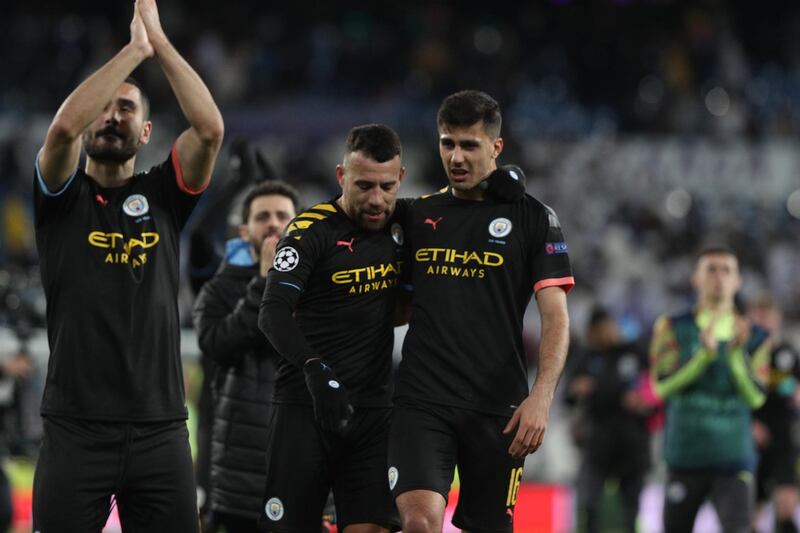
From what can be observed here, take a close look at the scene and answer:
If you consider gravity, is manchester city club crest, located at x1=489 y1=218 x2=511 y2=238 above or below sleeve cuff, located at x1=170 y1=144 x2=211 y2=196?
below

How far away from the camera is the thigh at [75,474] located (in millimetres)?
4832

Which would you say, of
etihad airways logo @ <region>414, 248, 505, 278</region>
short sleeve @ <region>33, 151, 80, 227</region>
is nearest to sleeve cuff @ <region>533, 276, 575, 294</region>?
etihad airways logo @ <region>414, 248, 505, 278</region>

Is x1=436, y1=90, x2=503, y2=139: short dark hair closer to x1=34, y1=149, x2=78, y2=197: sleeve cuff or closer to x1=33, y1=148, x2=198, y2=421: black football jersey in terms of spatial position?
x1=33, y1=148, x2=198, y2=421: black football jersey

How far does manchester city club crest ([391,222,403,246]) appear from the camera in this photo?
573 cm

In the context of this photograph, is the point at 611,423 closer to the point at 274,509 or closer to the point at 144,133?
the point at 274,509

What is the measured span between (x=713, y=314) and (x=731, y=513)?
4.15 feet

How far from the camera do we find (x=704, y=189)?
68.1 ft

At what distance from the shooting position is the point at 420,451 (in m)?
5.37

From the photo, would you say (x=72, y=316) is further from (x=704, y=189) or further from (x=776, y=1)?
(x=776, y=1)

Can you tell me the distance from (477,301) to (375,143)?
2.67 feet

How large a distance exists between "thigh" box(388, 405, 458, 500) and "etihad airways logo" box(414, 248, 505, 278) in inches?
23.4

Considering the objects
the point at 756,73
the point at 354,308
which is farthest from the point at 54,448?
the point at 756,73

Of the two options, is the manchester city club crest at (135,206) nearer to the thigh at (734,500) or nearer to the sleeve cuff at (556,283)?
the sleeve cuff at (556,283)

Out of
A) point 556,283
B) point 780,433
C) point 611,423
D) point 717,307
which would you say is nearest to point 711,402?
point 717,307
